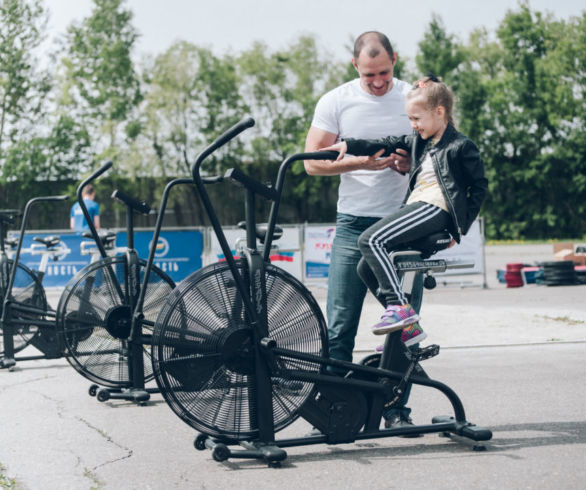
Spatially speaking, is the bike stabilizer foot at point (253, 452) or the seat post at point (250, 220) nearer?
the bike stabilizer foot at point (253, 452)

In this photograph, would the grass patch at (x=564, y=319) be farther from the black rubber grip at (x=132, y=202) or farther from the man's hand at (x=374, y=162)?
the man's hand at (x=374, y=162)

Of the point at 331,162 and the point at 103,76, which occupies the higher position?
the point at 103,76

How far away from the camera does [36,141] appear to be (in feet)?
169

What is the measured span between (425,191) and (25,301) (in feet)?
16.1

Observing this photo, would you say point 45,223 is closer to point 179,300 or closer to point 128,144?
point 128,144

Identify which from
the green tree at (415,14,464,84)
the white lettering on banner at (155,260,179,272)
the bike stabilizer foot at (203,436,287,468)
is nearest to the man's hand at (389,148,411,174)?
the bike stabilizer foot at (203,436,287,468)

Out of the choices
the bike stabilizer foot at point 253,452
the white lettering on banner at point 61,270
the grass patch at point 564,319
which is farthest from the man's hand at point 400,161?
the white lettering on banner at point 61,270

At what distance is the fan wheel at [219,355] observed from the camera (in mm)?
4207

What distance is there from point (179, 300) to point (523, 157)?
48.9m

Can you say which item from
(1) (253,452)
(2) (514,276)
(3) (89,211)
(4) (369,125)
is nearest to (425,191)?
(4) (369,125)

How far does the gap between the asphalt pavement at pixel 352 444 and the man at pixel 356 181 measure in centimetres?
64

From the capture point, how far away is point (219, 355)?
429cm

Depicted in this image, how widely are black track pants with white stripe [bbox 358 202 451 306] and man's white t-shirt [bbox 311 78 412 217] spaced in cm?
52

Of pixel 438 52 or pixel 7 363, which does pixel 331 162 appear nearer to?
pixel 7 363
